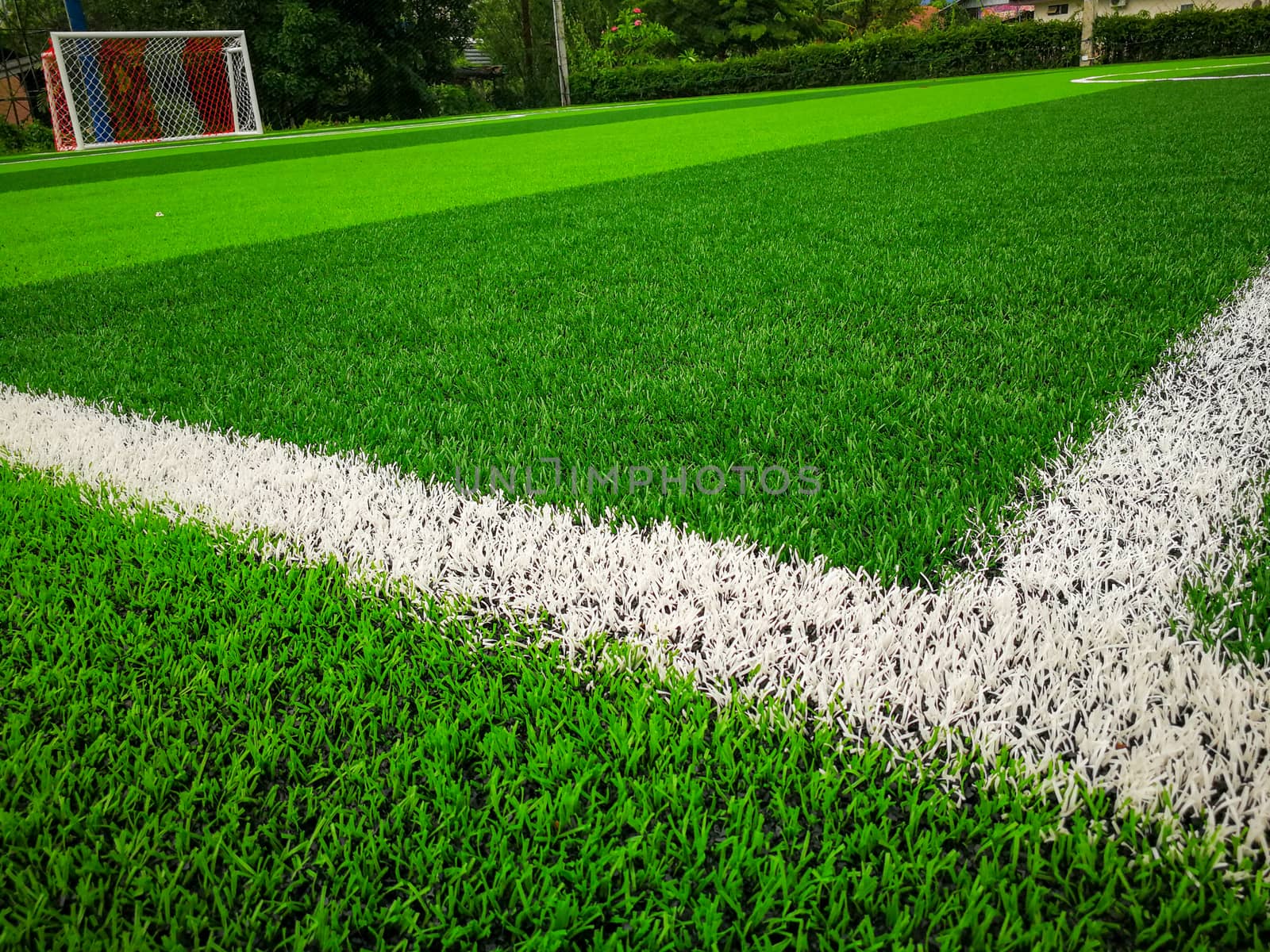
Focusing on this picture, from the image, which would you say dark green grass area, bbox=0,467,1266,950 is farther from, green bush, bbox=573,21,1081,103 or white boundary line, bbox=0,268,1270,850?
green bush, bbox=573,21,1081,103

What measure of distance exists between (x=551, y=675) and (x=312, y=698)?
1.10ft

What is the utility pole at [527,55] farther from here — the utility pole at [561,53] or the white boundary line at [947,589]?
the white boundary line at [947,589]

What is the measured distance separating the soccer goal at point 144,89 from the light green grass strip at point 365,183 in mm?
7127

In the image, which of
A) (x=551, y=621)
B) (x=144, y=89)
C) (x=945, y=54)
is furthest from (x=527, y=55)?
(x=551, y=621)

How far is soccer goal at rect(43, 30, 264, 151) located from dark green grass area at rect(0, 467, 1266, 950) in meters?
19.3

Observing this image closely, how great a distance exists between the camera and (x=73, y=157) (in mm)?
13695

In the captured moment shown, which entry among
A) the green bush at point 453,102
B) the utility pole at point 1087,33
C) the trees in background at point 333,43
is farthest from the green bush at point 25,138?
the utility pole at point 1087,33

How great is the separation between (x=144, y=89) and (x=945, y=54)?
2550 cm

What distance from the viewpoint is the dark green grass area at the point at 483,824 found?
766 millimetres

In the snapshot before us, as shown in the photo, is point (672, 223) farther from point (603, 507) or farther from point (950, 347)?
point (603, 507)

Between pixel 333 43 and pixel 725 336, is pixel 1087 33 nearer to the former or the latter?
pixel 333 43

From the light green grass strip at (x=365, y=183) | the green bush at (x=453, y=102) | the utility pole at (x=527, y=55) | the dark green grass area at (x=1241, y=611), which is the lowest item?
the dark green grass area at (x=1241, y=611)

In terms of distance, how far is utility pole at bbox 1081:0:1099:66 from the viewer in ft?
77.0

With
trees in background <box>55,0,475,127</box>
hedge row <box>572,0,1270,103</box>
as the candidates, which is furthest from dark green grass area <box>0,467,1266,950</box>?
hedge row <box>572,0,1270,103</box>
